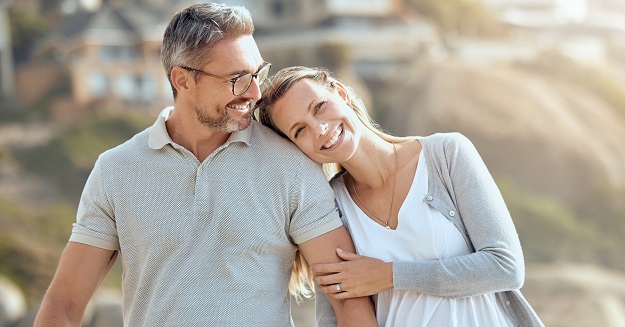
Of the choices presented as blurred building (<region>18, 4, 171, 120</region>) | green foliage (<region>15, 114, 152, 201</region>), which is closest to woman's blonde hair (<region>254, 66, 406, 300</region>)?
green foliage (<region>15, 114, 152, 201</region>)

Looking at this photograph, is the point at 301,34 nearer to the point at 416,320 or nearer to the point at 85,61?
the point at 85,61

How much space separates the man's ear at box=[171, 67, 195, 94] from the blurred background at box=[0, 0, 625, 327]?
9121 millimetres

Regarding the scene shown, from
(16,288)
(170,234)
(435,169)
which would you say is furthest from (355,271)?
(16,288)

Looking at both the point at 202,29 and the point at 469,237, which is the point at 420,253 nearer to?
the point at 469,237

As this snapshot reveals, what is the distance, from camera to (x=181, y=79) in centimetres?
204

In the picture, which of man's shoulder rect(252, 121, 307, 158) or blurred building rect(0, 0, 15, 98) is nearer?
man's shoulder rect(252, 121, 307, 158)

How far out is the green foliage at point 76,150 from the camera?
37.7ft

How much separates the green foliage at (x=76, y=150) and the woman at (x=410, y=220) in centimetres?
981

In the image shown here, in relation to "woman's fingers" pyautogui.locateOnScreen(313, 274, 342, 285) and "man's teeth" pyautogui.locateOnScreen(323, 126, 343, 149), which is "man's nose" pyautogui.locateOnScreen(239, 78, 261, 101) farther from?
"woman's fingers" pyautogui.locateOnScreen(313, 274, 342, 285)

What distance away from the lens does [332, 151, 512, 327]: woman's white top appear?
1.93 meters

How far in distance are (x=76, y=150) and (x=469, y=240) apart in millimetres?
10391

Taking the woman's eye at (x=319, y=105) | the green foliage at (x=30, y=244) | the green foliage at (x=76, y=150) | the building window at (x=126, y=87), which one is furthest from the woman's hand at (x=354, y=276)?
the building window at (x=126, y=87)

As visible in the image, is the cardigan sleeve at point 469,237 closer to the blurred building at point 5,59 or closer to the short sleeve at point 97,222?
the short sleeve at point 97,222

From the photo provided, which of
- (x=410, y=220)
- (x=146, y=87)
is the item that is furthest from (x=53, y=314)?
(x=146, y=87)
